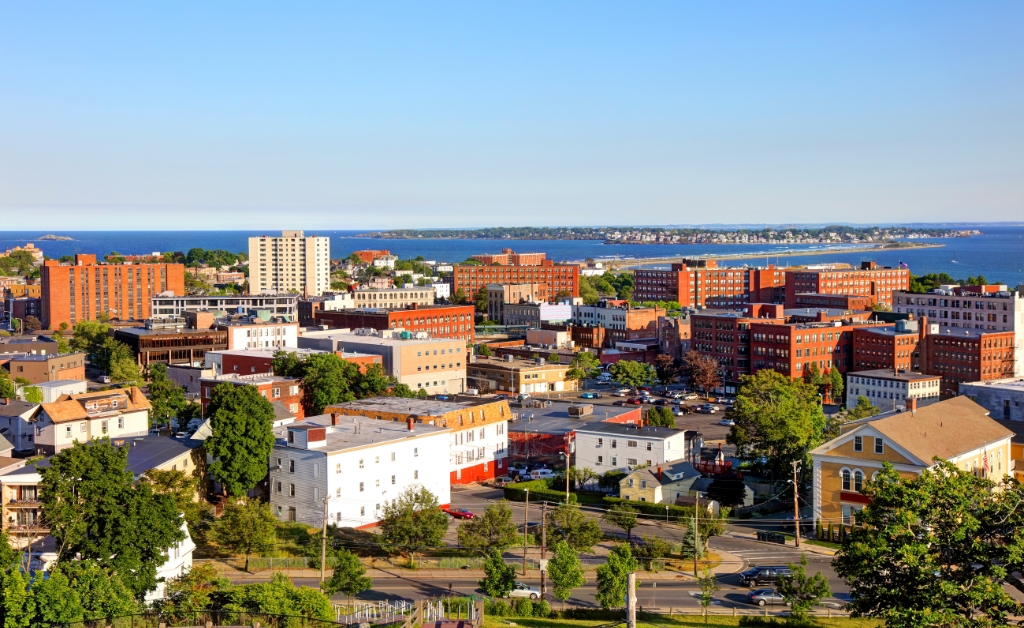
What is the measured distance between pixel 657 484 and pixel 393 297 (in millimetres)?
91687

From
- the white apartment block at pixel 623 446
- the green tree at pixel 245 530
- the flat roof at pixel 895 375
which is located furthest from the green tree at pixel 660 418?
the green tree at pixel 245 530

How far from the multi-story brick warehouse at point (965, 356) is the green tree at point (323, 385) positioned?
4375cm

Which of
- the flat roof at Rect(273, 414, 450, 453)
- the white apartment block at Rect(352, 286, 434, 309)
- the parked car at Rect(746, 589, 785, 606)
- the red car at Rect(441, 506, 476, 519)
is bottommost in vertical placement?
the red car at Rect(441, 506, 476, 519)

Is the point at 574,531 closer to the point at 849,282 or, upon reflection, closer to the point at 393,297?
the point at 393,297

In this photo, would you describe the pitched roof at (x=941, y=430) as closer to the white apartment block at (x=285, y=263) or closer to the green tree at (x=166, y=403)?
the green tree at (x=166, y=403)

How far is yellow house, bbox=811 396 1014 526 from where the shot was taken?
39.7m

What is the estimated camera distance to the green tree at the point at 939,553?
73.9ft

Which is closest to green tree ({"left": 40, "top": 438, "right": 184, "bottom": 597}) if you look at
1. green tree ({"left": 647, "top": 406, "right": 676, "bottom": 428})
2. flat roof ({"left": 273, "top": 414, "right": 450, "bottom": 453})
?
flat roof ({"left": 273, "top": 414, "right": 450, "bottom": 453})

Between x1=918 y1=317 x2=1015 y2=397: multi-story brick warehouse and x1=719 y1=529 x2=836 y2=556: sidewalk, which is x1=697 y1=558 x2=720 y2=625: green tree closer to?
x1=719 y1=529 x2=836 y2=556: sidewalk

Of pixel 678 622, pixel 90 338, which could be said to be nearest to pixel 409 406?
pixel 678 622

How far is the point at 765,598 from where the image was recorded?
111ft

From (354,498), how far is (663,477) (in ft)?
44.1

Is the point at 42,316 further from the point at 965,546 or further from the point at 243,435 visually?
the point at 965,546

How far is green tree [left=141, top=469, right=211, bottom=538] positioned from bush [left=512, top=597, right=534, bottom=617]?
40.6ft
